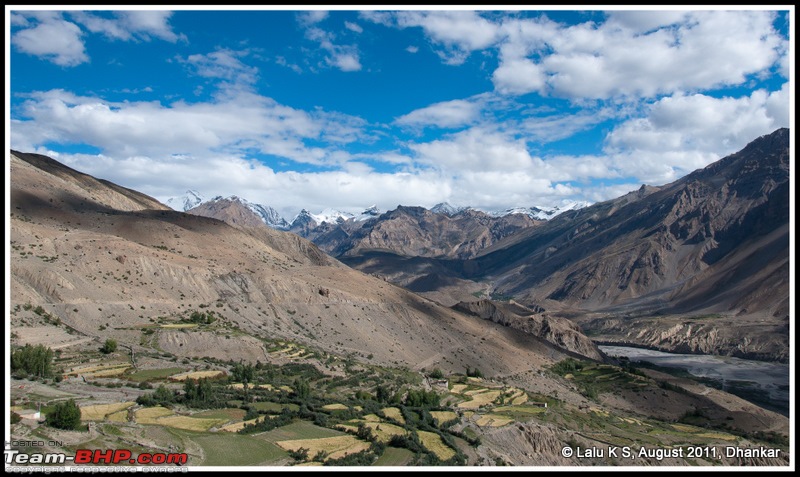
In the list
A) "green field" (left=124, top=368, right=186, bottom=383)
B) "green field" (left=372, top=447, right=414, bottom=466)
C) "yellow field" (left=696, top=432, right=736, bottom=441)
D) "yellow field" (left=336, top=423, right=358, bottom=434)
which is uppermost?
"green field" (left=124, top=368, right=186, bottom=383)

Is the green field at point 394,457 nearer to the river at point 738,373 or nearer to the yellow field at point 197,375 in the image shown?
the yellow field at point 197,375

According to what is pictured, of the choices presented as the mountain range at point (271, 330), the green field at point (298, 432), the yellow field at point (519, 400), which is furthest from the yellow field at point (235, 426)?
the yellow field at point (519, 400)

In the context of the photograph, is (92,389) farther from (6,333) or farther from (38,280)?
(38,280)

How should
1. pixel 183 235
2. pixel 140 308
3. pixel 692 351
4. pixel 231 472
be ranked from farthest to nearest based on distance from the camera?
pixel 692 351
pixel 183 235
pixel 140 308
pixel 231 472

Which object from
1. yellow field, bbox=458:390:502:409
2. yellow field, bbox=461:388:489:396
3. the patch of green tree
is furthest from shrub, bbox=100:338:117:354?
yellow field, bbox=461:388:489:396

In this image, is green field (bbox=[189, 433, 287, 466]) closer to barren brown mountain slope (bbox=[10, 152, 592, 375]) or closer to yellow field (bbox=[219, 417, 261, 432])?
yellow field (bbox=[219, 417, 261, 432])

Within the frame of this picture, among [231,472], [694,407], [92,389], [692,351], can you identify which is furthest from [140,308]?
[692,351]
